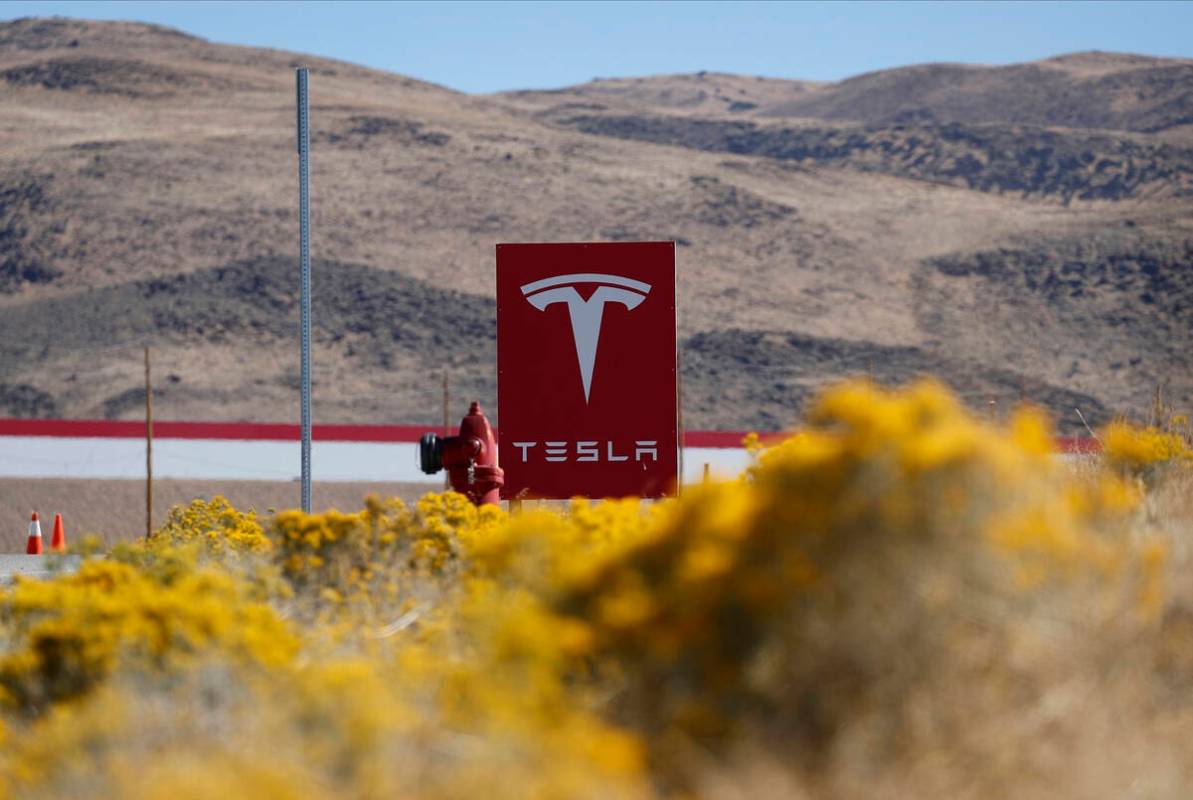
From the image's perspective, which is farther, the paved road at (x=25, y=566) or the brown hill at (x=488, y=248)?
the brown hill at (x=488, y=248)

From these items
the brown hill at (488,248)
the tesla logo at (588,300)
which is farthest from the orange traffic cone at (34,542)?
the brown hill at (488,248)

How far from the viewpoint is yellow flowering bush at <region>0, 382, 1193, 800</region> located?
12.5 feet

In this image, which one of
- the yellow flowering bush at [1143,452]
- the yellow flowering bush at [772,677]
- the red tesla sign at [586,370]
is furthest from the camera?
the red tesla sign at [586,370]

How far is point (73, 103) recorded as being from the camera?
241 feet

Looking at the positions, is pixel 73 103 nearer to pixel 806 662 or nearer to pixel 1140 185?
pixel 1140 185

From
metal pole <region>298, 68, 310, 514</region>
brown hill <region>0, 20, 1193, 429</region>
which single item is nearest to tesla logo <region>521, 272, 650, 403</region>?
metal pole <region>298, 68, 310, 514</region>

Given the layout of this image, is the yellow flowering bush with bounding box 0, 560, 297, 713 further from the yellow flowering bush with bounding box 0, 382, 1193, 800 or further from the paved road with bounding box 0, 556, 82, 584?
the paved road with bounding box 0, 556, 82, 584

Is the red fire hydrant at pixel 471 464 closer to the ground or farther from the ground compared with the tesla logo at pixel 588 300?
closer to the ground

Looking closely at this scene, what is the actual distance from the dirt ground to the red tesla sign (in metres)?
15.1

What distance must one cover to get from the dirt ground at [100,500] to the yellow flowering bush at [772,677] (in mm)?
20332

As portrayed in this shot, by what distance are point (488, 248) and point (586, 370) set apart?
4632 cm

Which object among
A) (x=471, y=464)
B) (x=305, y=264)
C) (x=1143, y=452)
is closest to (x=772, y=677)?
(x=1143, y=452)

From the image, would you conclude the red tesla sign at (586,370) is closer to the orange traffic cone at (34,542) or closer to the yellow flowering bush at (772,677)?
the yellow flowering bush at (772,677)

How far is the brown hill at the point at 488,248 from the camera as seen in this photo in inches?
1844
